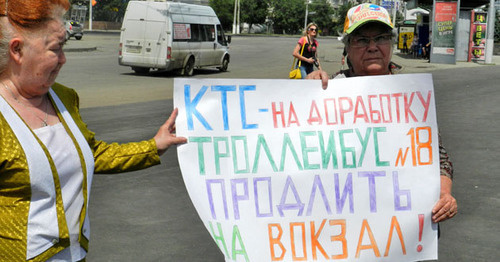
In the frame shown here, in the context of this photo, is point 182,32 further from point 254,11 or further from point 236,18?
point 254,11

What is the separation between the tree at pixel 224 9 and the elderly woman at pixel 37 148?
91737 mm

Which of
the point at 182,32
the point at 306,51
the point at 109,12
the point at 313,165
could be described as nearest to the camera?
the point at 313,165

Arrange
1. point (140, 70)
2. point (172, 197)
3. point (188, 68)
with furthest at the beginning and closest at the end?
point (140, 70)
point (188, 68)
point (172, 197)

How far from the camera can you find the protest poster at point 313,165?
2561 mm

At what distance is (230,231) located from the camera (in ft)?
8.30

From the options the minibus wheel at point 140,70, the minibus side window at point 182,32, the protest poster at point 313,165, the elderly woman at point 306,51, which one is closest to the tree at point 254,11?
the minibus wheel at point 140,70

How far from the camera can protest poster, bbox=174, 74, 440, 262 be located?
8.40 feet

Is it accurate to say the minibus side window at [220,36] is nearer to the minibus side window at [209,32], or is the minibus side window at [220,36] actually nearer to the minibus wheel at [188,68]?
the minibus side window at [209,32]

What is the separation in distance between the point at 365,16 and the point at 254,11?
96.5 meters

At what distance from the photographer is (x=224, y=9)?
93188 mm

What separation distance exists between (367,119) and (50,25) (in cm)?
134

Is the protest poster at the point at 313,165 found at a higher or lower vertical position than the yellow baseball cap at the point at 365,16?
lower

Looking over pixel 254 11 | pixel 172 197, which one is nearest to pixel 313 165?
pixel 172 197

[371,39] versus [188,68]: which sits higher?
[371,39]
